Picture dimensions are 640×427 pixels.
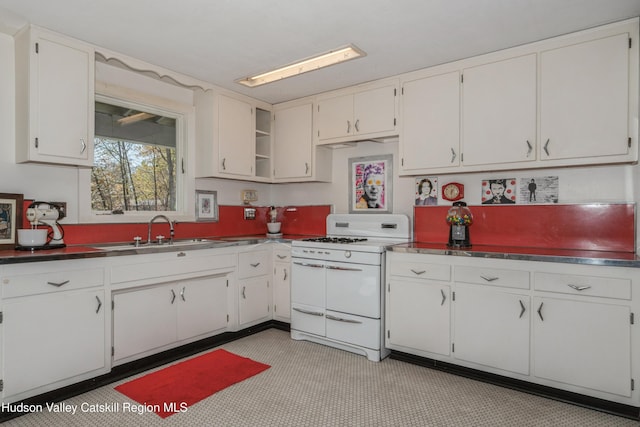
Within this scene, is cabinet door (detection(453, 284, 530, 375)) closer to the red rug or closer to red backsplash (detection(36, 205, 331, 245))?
the red rug

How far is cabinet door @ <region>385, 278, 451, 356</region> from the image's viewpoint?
2861mm

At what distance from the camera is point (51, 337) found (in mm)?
2387

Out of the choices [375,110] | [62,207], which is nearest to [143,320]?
[62,207]

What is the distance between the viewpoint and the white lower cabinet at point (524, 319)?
89.3 inches

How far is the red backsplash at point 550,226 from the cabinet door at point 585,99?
484 millimetres

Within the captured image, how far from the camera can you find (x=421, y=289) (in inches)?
116

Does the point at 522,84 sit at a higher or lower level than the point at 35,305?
higher

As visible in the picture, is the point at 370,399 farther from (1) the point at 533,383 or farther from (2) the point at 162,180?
(2) the point at 162,180

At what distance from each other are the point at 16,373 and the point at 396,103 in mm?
3357

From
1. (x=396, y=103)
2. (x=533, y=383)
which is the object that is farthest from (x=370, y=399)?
(x=396, y=103)

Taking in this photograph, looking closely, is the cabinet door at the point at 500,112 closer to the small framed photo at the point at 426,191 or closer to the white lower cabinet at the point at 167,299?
the small framed photo at the point at 426,191

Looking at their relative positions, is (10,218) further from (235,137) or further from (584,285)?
(584,285)

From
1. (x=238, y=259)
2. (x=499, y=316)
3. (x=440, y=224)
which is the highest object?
(x=440, y=224)

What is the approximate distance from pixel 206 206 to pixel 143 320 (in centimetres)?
146
